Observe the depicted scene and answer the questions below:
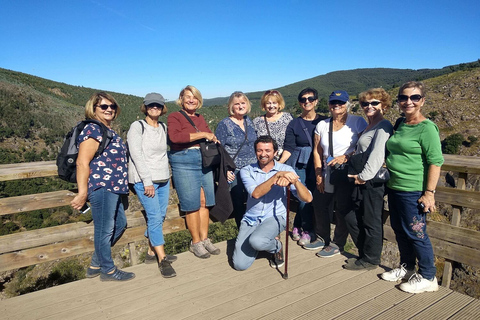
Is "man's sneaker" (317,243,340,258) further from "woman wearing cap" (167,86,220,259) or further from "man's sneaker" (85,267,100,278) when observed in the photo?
"man's sneaker" (85,267,100,278)

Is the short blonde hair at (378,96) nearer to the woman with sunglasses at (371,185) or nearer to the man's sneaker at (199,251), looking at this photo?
the woman with sunglasses at (371,185)

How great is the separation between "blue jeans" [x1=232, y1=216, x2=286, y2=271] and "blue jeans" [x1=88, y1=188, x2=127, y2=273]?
132 centimetres

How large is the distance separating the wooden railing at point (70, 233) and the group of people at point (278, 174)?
356mm

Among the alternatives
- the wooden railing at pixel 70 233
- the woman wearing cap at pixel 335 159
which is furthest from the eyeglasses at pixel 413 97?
the wooden railing at pixel 70 233

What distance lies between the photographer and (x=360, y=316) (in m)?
2.54

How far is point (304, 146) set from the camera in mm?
3768

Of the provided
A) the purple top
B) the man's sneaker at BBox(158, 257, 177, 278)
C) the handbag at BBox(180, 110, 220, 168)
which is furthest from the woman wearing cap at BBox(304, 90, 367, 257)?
the purple top

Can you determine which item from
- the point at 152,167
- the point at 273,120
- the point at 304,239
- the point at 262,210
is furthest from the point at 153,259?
the point at 273,120

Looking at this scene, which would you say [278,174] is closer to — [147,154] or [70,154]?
[147,154]

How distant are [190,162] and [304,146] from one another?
4.57 ft

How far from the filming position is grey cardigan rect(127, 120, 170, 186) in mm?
3113

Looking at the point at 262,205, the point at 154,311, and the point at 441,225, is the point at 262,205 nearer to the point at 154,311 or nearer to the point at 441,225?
the point at 154,311

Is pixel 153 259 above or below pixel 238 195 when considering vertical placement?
below

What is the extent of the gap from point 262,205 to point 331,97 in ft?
4.60
